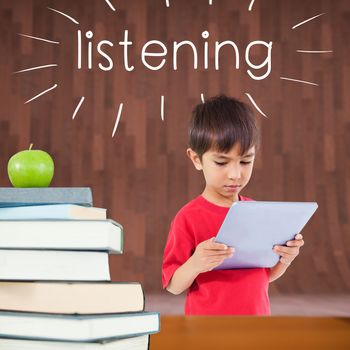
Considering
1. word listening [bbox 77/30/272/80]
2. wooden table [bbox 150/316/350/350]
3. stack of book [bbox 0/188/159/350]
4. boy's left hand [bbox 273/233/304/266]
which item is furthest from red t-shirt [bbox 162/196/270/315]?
word listening [bbox 77/30/272/80]

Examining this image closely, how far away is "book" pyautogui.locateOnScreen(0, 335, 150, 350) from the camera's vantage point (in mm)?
333

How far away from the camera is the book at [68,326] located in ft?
1.08

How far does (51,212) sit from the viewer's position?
1.22 ft

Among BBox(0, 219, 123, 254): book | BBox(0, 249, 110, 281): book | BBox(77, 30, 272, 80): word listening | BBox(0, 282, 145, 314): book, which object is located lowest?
BBox(0, 282, 145, 314): book

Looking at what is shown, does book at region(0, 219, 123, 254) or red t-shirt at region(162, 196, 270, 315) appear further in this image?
red t-shirt at region(162, 196, 270, 315)

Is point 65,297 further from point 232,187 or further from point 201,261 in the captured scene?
point 232,187

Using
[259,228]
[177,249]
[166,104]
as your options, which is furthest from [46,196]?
[166,104]

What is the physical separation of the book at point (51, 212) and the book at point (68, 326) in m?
0.06

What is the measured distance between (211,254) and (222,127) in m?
0.25

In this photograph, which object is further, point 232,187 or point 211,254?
point 232,187

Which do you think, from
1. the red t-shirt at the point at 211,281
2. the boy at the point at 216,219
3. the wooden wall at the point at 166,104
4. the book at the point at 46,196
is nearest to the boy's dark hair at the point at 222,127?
the boy at the point at 216,219

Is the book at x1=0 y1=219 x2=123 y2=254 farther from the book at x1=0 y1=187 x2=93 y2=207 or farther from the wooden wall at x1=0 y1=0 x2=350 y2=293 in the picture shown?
the wooden wall at x1=0 y1=0 x2=350 y2=293

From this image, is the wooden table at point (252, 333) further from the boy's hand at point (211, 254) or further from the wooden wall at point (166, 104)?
the wooden wall at point (166, 104)

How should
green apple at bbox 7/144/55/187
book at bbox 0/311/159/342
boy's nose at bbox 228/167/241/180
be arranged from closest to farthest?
book at bbox 0/311/159/342 < green apple at bbox 7/144/55/187 < boy's nose at bbox 228/167/241/180
